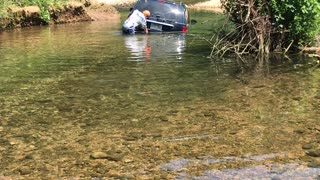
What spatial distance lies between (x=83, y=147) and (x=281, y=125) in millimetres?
2417

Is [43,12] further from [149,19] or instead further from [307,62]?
[307,62]

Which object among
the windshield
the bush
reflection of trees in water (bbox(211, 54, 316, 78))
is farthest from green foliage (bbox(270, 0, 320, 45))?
the windshield

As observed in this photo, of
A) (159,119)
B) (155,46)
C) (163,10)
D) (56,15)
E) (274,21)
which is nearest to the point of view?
(159,119)

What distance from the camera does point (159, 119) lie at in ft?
20.2

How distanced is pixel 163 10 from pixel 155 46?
4.55m

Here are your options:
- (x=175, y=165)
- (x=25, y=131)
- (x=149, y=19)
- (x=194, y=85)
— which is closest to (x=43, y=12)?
(x=149, y=19)

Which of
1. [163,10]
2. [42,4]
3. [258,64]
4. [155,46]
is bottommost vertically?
[258,64]

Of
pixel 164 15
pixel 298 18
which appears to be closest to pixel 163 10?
pixel 164 15

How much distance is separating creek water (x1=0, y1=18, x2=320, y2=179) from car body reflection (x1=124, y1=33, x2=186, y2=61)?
776 mm

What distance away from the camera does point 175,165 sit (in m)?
4.66

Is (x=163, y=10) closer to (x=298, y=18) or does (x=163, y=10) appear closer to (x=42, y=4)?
(x=298, y=18)

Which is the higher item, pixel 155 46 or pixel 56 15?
pixel 56 15

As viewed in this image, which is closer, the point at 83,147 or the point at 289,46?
the point at 83,147

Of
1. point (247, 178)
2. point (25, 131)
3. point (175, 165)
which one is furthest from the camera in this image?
point (25, 131)
